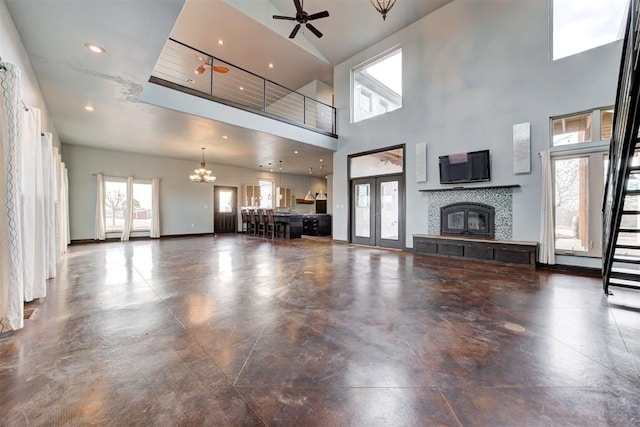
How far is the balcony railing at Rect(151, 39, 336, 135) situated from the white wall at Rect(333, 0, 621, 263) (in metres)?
2.34

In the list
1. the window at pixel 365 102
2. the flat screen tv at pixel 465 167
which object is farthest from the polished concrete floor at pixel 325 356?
the window at pixel 365 102

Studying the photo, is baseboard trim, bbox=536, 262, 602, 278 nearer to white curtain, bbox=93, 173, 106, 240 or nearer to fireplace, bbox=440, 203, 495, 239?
fireplace, bbox=440, 203, 495, 239

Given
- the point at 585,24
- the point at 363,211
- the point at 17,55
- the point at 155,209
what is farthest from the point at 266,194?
the point at 585,24

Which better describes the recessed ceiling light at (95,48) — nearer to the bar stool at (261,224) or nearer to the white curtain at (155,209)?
the bar stool at (261,224)

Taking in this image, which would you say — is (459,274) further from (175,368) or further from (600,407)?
(175,368)

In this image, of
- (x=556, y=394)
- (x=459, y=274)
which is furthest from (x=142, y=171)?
(x=556, y=394)

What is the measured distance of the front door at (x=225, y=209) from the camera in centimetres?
1155

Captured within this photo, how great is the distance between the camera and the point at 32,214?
2988 millimetres

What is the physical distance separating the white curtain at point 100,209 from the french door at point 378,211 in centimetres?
826

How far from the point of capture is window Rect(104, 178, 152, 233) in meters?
9.00

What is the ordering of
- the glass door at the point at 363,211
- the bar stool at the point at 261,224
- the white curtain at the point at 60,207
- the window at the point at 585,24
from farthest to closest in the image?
the bar stool at the point at 261,224, the glass door at the point at 363,211, the white curtain at the point at 60,207, the window at the point at 585,24

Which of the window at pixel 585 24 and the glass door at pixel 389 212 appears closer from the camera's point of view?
the window at pixel 585 24

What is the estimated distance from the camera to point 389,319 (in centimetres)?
250

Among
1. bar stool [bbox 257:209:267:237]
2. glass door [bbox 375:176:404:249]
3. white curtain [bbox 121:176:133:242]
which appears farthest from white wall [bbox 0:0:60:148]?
glass door [bbox 375:176:404:249]
